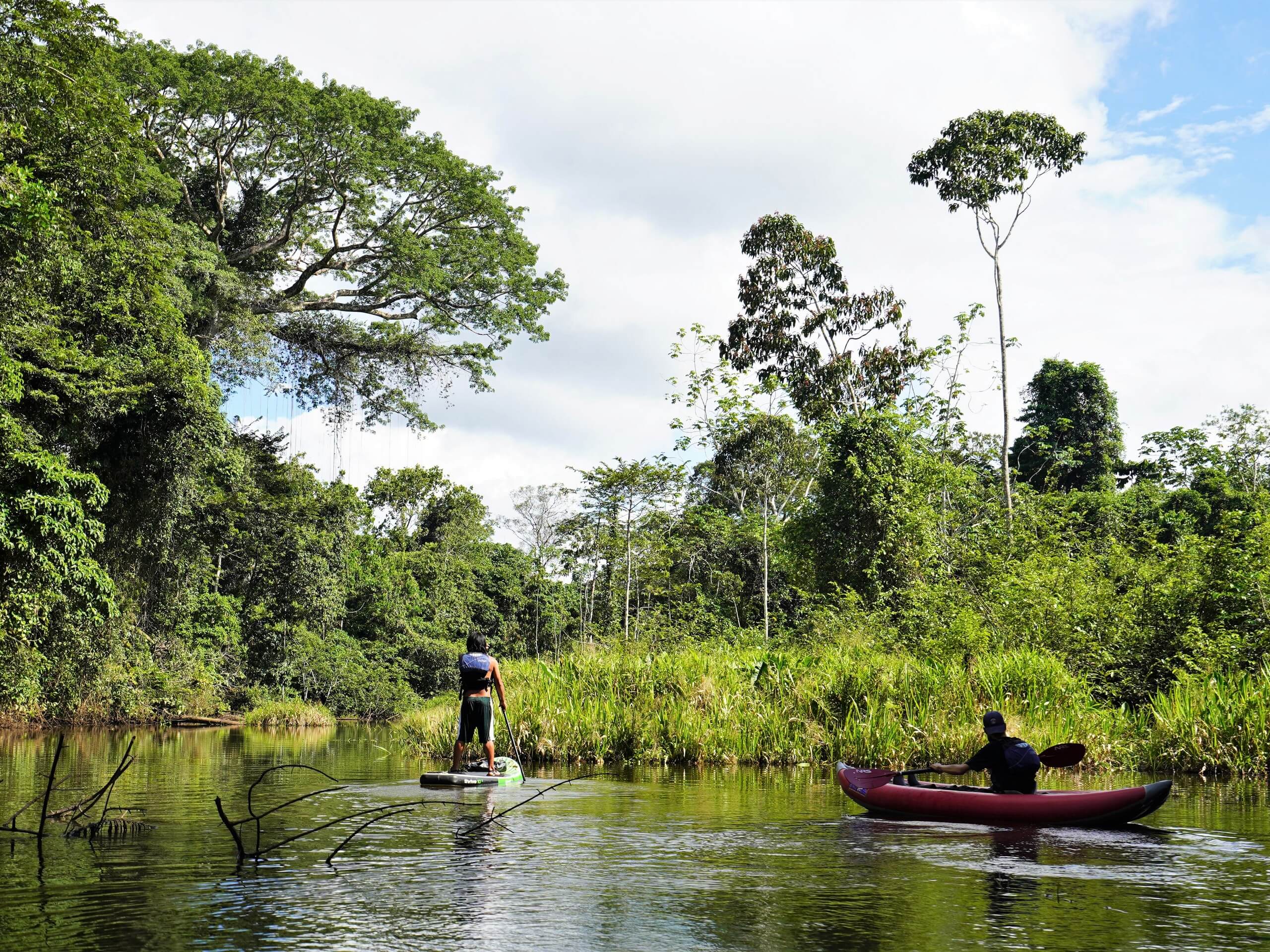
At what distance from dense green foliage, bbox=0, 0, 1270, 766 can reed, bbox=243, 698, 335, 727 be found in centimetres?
22

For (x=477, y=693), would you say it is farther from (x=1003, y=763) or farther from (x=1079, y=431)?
(x=1079, y=431)

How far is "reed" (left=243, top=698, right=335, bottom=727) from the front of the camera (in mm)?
37375

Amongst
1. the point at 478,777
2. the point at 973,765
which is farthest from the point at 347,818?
the point at 973,765

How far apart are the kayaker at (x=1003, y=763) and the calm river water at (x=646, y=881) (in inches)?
18.6

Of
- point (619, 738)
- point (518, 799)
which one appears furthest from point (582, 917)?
point (619, 738)

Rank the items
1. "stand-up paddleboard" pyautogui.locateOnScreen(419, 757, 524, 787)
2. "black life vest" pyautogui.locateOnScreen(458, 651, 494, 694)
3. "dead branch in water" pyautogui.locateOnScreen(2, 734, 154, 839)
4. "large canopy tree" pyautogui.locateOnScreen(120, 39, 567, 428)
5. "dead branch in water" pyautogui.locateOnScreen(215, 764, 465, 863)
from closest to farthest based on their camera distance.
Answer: "dead branch in water" pyautogui.locateOnScreen(215, 764, 465, 863), "dead branch in water" pyautogui.locateOnScreen(2, 734, 154, 839), "stand-up paddleboard" pyautogui.locateOnScreen(419, 757, 524, 787), "black life vest" pyautogui.locateOnScreen(458, 651, 494, 694), "large canopy tree" pyautogui.locateOnScreen(120, 39, 567, 428)

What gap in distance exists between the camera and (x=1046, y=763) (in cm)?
1109

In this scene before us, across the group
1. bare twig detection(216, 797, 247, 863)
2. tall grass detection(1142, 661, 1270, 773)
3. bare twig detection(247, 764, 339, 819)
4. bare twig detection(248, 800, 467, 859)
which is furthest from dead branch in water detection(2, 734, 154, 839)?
tall grass detection(1142, 661, 1270, 773)

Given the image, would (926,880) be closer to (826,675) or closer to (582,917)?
(582,917)

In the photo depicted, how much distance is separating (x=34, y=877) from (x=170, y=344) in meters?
21.6

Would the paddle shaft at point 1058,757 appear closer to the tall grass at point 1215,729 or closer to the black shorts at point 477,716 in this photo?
the black shorts at point 477,716

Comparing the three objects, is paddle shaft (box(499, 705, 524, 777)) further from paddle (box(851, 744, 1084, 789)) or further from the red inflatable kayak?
the red inflatable kayak

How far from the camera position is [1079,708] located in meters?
16.5

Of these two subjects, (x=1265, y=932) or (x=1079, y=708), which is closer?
(x=1265, y=932)
